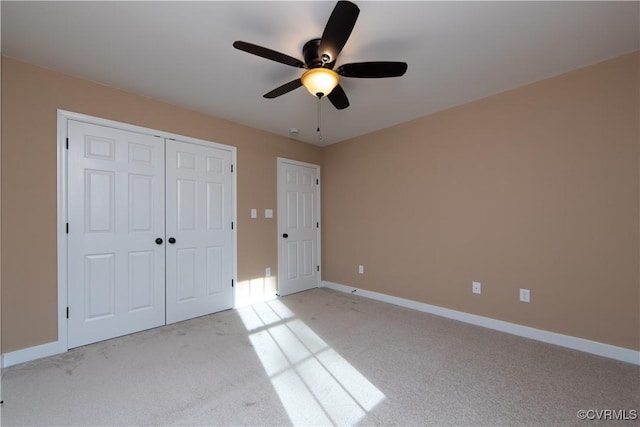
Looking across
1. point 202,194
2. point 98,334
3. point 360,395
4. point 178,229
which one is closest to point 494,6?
point 360,395

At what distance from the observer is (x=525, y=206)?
8.45ft

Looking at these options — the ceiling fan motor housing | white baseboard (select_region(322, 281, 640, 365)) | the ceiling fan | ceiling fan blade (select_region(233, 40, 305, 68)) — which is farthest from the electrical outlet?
ceiling fan blade (select_region(233, 40, 305, 68))

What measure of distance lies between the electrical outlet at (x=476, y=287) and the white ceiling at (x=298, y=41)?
78.8 inches

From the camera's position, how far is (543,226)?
2.48 metres

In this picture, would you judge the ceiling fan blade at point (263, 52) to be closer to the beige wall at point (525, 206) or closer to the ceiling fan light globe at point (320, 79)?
the ceiling fan light globe at point (320, 79)

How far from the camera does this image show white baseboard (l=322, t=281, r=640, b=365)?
2.12 meters

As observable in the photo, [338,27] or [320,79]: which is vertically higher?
[338,27]

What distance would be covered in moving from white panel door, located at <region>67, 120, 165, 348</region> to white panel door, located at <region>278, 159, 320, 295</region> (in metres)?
1.60

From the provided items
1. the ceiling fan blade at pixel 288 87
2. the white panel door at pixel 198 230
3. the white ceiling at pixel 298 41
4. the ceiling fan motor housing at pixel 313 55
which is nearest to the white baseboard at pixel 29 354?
the white panel door at pixel 198 230

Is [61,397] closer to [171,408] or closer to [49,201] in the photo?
[171,408]

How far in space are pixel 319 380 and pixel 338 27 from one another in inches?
88.8

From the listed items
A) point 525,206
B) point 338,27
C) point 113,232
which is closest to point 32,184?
point 113,232

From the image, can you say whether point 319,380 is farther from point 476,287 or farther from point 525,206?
point 525,206

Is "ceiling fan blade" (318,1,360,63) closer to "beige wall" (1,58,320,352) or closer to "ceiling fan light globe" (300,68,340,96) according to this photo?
"ceiling fan light globe" (300,68,340,96)
